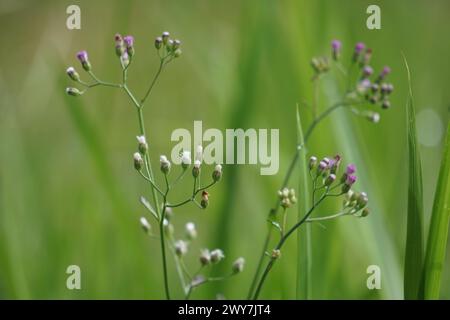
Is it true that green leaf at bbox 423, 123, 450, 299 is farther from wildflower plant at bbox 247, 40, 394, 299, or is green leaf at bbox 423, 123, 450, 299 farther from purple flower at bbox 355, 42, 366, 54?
purple flower at bbox 355, 42, 366, 54

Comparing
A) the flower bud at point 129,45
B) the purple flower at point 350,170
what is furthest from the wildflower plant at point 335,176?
Result: the flower bud at point 129,45

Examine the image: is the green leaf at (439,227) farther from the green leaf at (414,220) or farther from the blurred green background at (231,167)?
the blurred green background at (231,167)

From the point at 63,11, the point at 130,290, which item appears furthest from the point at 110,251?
the point at 63,11

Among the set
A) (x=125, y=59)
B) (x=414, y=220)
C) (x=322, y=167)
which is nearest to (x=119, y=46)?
(x=125, y=59)

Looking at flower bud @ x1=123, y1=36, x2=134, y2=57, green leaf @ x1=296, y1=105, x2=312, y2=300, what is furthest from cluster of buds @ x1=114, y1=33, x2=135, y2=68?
green leaf @ x1=296, y1=105, x2=312, y2=300

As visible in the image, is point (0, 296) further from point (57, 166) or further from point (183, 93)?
point (183, 93)
